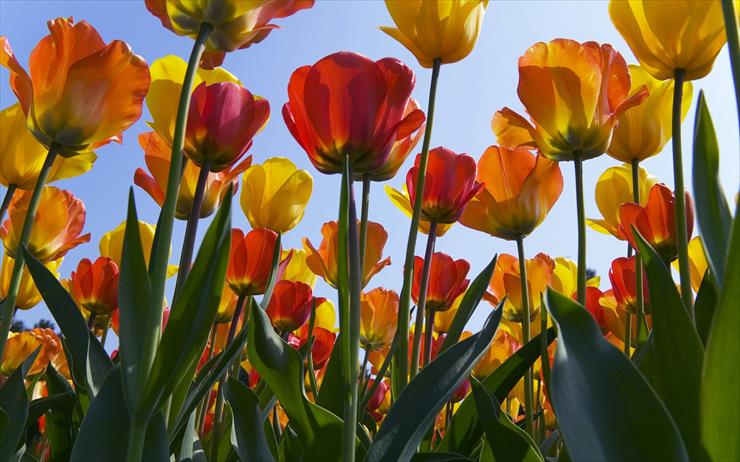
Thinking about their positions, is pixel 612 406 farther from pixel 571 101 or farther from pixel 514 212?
pixel 514 212

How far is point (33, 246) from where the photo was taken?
1.49 metres

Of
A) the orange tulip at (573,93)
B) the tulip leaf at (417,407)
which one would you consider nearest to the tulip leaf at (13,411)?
the tulip leaf at (417,407)

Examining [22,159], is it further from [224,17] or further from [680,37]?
[680,37]

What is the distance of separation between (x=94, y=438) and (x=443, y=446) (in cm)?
40

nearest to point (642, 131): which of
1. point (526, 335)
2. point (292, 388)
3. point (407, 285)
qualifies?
point (526, 335)

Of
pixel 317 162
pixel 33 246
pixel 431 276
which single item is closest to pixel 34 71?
pixel 317 162

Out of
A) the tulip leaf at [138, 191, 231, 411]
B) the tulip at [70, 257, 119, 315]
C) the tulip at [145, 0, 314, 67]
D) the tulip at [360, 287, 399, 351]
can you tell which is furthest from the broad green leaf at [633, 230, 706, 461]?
the tulip at [360, 287, 399, 351]

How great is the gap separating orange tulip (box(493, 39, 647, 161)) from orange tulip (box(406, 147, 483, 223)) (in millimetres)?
208

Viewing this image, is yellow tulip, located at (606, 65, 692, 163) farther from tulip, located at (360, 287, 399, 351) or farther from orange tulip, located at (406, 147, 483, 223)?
tulip, located at (360, 287, 399, 351)

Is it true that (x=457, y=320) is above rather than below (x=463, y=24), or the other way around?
below

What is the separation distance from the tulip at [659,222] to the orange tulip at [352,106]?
1.74 ft

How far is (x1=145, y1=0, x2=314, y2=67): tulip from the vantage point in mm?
701

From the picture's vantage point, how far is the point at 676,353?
0.55 meters

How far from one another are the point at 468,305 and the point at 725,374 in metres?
0.55
